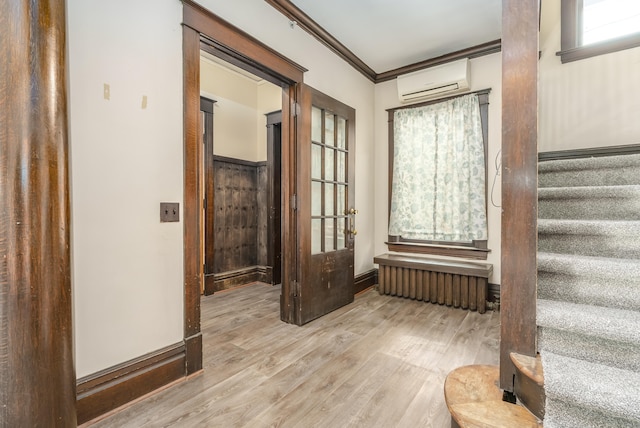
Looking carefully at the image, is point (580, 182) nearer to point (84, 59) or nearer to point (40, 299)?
point (40, 299)

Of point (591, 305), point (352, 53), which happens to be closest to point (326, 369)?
point (591, 305)

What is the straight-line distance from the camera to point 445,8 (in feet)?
8.87

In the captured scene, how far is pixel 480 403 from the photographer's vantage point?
4.33 feet

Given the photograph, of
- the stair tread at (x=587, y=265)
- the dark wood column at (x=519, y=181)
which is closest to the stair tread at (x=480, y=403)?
the dark wood column at (x=519, y=181)

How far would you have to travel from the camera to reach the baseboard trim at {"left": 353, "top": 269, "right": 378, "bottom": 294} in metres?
3.70

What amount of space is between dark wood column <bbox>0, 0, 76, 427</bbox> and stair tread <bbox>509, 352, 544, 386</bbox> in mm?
1703

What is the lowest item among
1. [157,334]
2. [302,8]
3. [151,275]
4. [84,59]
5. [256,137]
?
[157,334]

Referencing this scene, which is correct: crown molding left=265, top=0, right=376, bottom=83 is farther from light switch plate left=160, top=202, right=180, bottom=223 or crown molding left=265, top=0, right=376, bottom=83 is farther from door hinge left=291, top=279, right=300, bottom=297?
door hinge left=291, top=279, right=300, bottom=297

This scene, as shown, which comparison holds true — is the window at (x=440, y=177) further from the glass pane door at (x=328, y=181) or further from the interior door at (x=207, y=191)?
the interior door at (x=207, y=191)

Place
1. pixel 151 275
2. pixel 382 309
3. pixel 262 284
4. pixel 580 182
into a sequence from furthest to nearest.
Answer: pixel 262 284
pixel 382 309
pixel 580 182
pixel 151 275

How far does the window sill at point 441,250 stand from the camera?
11.2 ft

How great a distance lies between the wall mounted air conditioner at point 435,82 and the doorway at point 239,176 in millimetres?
1685

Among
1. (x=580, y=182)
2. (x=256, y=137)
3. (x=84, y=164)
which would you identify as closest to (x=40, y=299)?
(x=84, y=164)

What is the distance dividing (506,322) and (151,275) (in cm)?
187
